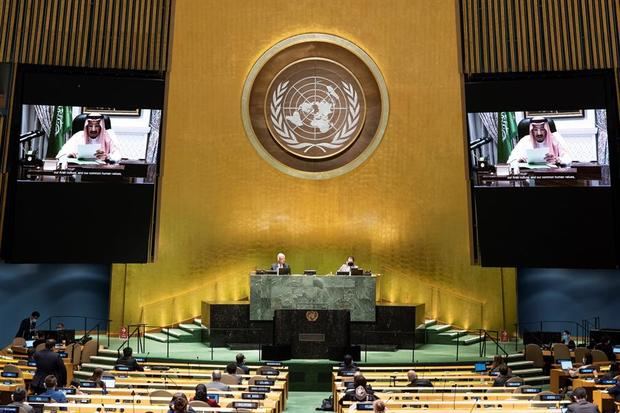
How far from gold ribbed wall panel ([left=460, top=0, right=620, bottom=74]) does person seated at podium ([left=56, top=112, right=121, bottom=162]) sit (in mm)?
7093

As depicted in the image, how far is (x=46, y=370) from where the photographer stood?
32.2 ft

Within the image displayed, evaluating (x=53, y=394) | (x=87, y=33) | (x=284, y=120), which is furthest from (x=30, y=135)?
(x=53, y=394)

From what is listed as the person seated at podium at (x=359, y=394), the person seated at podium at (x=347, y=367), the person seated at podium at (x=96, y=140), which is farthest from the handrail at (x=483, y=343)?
the person seated at podium at (x=96, y=140)

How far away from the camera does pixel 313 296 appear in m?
14.6

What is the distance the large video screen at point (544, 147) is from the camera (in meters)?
14.6

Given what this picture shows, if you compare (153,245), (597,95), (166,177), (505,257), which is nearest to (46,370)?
(153,245)

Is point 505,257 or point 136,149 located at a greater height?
point 136,149

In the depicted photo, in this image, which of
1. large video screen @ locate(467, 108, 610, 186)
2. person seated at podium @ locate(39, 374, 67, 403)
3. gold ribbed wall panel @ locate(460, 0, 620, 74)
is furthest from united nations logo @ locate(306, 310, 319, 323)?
person seated at podium @ locate(39, 374, 67, 403)

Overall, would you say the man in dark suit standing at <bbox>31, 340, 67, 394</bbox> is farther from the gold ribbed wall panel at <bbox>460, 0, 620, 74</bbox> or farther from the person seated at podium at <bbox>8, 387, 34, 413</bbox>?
the gold ribbed wall panel at <bbox>460, 0, 620, 74</bbox>

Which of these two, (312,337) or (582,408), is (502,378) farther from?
(312,337)

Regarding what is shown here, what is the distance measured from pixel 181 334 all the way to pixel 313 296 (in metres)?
2.99

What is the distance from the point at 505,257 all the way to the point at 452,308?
244cm

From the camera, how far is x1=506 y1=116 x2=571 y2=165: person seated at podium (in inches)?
578

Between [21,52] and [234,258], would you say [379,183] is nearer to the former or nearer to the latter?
[234,258]
